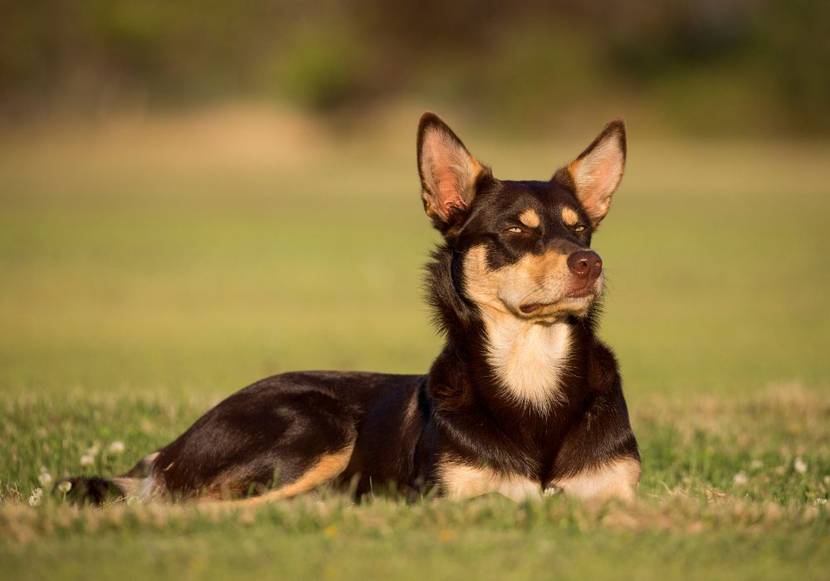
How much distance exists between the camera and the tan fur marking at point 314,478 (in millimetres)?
7145

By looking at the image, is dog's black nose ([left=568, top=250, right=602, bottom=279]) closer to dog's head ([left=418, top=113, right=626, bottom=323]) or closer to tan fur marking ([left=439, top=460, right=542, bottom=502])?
dog's head ([left=418, top=113, right=626, bottom=323])

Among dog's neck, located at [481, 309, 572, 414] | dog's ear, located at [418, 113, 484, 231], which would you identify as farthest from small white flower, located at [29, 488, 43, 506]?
dog's ear, located at [418, 113, 484, 231]

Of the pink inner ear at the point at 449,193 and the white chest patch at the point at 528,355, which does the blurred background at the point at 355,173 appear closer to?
the pink inner ear at the point at 449,193

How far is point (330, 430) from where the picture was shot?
7629 mm

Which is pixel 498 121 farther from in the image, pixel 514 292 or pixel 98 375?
pixel 514 292

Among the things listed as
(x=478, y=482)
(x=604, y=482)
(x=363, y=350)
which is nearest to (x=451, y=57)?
(x=363, y=350)

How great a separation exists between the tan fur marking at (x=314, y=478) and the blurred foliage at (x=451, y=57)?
216 ft

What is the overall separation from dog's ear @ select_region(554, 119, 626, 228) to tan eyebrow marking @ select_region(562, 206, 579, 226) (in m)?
0.37

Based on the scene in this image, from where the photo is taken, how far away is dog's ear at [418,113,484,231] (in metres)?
7.30

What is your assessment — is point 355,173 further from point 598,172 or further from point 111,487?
point 111,487

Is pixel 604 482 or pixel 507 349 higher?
pixel 507 349

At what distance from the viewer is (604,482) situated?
264 inches

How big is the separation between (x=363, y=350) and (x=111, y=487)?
10.2 m

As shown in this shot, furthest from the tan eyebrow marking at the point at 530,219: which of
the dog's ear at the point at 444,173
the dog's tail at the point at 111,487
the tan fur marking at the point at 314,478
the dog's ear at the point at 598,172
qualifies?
the dog's tail at the point at 111,487
